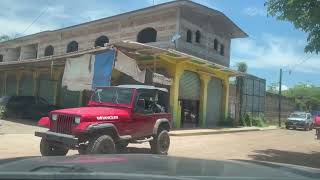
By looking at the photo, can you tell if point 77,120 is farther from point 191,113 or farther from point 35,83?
point 35,83

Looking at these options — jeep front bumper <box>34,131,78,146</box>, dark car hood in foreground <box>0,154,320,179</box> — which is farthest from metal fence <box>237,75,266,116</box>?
dark car hood in foreground <box>0,154,320,179</box>

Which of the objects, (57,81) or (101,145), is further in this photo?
(57,81)

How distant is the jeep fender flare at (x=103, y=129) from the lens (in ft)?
40.6

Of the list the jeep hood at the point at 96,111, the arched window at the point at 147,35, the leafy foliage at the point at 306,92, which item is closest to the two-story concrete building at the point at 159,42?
the arched window at the point at 147,35

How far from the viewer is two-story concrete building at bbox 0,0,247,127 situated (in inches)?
1199

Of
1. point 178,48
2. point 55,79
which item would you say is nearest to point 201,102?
point 178,48

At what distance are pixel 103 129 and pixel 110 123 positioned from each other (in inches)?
15.2

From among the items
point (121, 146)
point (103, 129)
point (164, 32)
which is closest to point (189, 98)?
point (164, 32)

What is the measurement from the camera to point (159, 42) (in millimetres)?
31047

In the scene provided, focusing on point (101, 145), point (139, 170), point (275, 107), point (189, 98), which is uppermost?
point (275, 107)

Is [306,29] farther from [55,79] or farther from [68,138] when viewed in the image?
[55,79]

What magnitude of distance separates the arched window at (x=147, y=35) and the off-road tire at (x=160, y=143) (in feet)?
56.6

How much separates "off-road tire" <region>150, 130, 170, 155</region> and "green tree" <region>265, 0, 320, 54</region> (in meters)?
5.02

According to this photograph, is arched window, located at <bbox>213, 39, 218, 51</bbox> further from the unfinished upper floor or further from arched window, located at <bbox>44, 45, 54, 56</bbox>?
arched window, located at <bbox>44, 45, 54, 56</bbox>
